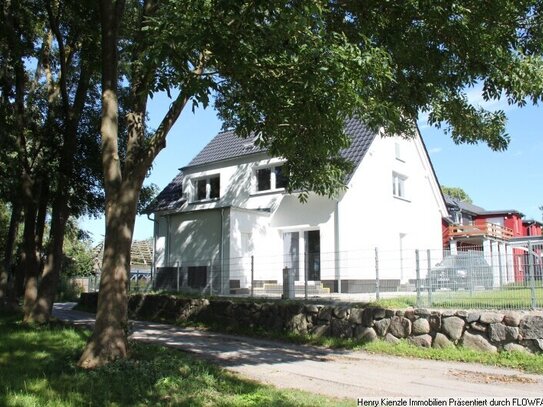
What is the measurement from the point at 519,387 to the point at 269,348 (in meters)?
5.55

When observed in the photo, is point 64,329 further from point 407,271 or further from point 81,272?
point 81,272

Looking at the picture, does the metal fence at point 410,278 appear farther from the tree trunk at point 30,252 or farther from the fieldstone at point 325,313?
the tree trunk at point 30,252

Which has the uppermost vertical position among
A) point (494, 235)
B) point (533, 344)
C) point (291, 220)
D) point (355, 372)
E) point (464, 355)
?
point (494, 235)

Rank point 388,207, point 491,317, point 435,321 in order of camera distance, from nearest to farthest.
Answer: point 491,317, point 435,321, point 388,207

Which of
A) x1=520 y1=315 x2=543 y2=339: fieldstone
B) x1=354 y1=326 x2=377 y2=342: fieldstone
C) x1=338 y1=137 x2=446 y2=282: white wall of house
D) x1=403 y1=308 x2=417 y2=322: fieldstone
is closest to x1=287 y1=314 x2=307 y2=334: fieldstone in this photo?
x1=354 y1=326 x2=377 y2=342: fieldstone

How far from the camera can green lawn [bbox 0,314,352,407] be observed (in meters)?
6.53

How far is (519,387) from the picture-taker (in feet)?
26.8

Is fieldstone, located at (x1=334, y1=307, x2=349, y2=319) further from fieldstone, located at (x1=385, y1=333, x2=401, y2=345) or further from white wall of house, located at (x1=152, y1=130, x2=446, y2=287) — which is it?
white wall of house, located at (x1=152, y1=130, x2=446, y2=287)

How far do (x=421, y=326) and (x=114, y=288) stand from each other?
21.2ft

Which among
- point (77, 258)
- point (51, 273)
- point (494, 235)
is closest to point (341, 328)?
point (51, 273)

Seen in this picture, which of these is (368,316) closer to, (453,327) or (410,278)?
(410,278)

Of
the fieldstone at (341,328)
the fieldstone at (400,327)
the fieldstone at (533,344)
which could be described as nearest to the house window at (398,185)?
the fieldstone at (341,328)

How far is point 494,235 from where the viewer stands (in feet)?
124

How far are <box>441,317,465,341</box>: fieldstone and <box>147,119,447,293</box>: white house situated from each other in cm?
613
